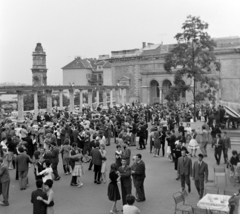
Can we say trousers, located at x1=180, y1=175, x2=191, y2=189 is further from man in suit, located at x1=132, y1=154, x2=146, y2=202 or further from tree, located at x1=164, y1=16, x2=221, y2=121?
tree, located at x1=164, y1=16, x2=221, y2=121

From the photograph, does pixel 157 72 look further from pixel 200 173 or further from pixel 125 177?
pixel 125 177

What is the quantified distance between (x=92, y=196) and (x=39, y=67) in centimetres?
9955

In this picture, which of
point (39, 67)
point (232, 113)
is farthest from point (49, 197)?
point (39, 67)

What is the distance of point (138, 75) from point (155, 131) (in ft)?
150

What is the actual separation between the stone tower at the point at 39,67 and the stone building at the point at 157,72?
4586 cm

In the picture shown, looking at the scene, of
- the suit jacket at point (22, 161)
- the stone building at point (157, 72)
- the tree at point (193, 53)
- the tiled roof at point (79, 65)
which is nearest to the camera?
the suit jacket at point (22, 161)

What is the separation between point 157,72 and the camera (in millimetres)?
53812

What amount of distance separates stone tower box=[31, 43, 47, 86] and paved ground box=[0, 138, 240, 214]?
9389 cm

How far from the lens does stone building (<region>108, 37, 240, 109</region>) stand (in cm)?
5222

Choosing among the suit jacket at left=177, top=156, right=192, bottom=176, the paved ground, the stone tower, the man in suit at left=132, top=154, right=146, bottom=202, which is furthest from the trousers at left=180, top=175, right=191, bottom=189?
the stone tower

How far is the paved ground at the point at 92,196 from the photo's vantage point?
9.65 m

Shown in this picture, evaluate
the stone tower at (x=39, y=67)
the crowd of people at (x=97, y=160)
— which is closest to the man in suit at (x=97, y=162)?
the crowd of people at (x=97, y=160)

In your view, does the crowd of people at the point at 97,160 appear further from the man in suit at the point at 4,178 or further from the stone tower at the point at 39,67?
the stone tower at the point at 39,67

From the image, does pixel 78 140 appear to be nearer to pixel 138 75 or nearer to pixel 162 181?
pixel 162 181
